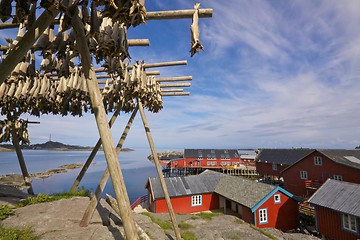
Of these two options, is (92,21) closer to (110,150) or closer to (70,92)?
(110,150)

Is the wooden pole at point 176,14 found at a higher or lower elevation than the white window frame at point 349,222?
higher

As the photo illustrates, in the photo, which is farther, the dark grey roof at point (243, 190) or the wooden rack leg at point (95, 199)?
the dark grey roof at point (243, 190)

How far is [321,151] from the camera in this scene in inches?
1304

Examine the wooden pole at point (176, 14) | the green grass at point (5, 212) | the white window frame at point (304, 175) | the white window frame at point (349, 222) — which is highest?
the wooden pole at point (176, 14)

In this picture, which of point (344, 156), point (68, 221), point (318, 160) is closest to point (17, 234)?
point (68, 221)

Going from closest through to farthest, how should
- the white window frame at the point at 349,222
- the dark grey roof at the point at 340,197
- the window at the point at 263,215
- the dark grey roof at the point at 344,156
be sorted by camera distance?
the white window frame at the point at 349,222, the dark grey roof at the point at 340,197, the window at the point at 263,215, the dark grey roof at the point at 344,156

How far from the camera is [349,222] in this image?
59.9 feet

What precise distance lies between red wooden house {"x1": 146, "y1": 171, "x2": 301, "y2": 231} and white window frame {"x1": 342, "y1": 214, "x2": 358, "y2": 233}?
21.4 feet

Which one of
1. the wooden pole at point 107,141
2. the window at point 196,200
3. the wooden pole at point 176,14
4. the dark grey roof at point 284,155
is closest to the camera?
the wooden pole at point 107,141

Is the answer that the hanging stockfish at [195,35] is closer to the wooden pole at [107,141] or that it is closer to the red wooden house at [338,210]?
the wooden pole at [107,141]

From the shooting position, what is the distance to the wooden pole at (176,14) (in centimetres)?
376

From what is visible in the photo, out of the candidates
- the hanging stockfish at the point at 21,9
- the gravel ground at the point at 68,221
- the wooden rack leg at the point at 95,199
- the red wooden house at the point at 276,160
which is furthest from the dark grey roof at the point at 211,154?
the hanging stockfish at the point at 21,9

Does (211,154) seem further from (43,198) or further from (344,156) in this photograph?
(43,198)

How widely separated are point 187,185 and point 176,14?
29.8 metres
